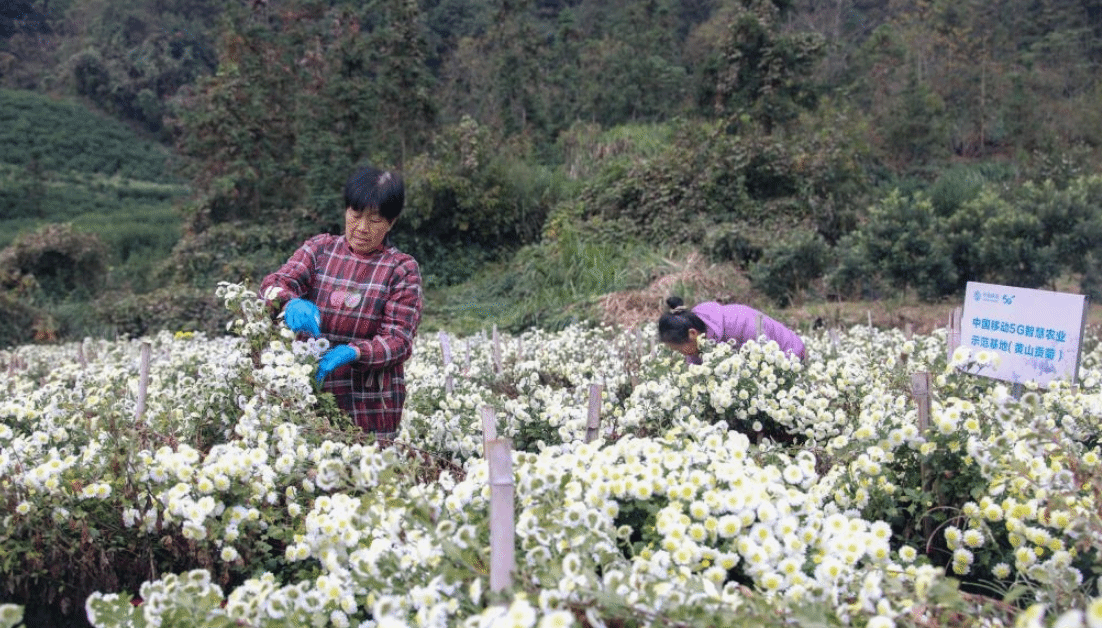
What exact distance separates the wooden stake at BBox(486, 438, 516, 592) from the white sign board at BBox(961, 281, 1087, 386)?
7.67 feet

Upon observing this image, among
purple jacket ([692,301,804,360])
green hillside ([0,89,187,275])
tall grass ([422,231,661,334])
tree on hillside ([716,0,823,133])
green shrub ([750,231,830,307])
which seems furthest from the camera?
green hillside ([0,89,187,275])

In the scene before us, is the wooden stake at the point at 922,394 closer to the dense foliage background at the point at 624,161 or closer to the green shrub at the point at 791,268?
the dense foliage background at the point at 624,161

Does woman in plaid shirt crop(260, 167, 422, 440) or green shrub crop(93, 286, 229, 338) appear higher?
woman in plaid shirt crop(260, 167, 422, 440)

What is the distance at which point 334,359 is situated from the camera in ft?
Result: 10.6

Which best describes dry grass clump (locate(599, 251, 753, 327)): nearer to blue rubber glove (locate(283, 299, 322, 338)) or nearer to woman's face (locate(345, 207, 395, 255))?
woman's face (locate(345, 207, 395, 255))

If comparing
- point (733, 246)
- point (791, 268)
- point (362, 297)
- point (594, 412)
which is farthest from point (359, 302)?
point (733, 246)

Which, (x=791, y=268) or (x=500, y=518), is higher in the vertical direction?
(x=500, y=518)

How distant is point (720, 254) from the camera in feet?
38.9

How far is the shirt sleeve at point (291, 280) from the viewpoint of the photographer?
331 centimetres

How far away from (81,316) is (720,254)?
8.25m

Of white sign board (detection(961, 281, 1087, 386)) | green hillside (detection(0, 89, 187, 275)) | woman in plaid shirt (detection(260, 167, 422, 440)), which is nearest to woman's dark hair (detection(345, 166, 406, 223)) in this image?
woman in plaid shirt (detection(260, 167, 422, 440))

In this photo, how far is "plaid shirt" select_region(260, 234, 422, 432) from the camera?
3414 millimetres

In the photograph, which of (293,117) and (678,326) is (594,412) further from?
(293,117)

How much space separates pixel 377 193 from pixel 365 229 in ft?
0.43
